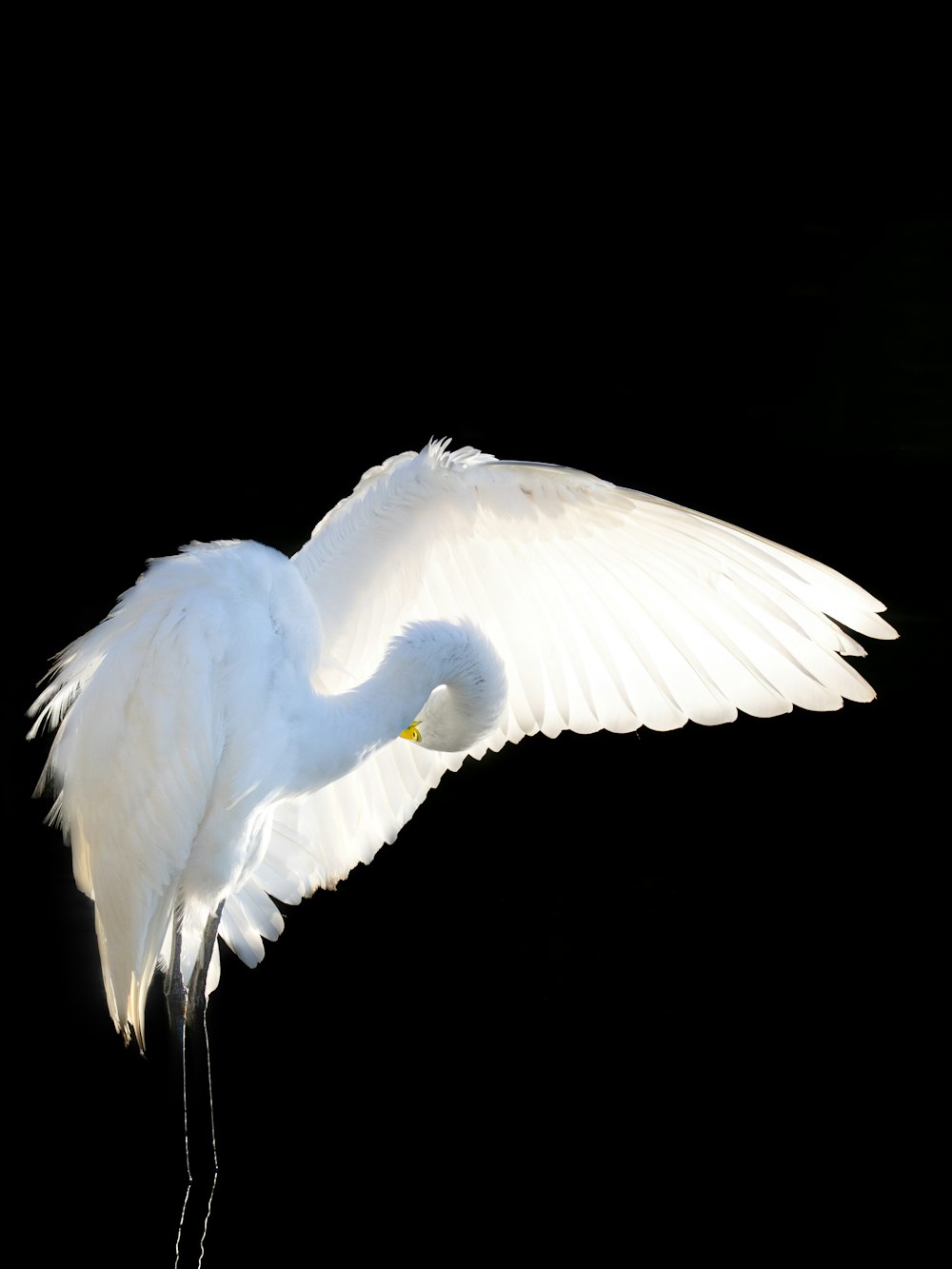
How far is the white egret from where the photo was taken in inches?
97.7

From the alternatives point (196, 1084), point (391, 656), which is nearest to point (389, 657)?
point (391, 656)

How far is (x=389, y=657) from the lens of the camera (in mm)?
2541

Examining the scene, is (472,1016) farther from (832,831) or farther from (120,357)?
(120,357)

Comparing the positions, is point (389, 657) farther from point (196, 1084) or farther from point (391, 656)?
point (196, 1084)

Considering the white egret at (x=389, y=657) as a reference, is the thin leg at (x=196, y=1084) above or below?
below

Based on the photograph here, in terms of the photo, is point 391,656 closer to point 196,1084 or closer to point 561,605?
point 561,605

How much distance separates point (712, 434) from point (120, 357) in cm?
226

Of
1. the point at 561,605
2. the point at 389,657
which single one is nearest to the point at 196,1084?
the point at 389,657

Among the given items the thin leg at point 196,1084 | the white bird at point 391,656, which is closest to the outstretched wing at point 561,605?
the white bird at point 391,656

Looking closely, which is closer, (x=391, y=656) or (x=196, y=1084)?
(x=391, y=656)

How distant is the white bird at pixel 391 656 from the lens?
2.48 meters

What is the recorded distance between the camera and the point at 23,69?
7.50 meters

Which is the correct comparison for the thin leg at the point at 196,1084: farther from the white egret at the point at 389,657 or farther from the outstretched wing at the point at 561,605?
the outstretched wing at the point at 561,605

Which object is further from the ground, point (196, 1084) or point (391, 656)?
point (391, 656)
